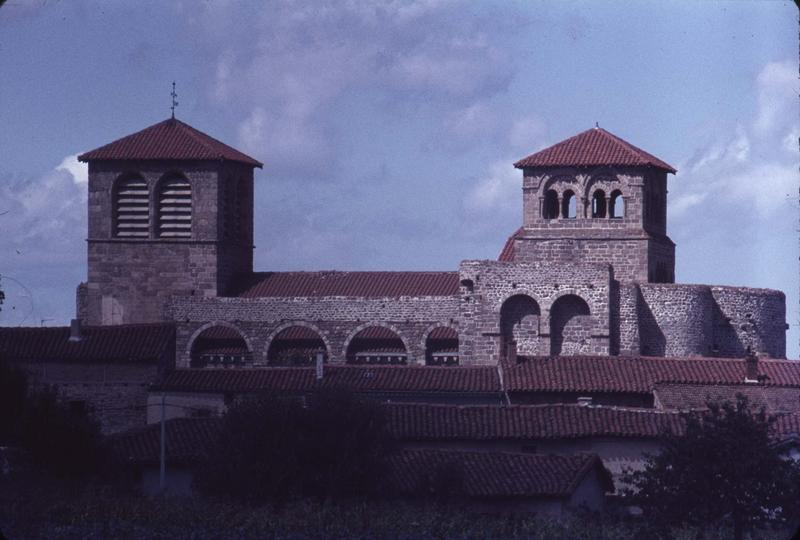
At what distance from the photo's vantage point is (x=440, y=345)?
62062mm

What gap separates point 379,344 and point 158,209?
29.7 feet

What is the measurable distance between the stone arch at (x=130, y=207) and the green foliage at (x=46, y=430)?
13.1 meters

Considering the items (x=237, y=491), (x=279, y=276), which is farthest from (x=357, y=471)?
(x=279, y=276)

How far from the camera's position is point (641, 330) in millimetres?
60719

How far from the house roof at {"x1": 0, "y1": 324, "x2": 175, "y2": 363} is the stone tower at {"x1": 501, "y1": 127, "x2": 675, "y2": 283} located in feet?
35.2

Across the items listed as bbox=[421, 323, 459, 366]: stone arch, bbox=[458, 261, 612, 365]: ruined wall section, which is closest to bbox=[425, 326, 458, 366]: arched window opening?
bbox=[421, 323, 459, 366]: stone arch

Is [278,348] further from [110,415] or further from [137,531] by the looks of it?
[137,531]

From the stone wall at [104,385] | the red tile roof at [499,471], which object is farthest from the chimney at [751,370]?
the stone wall at [104,385]

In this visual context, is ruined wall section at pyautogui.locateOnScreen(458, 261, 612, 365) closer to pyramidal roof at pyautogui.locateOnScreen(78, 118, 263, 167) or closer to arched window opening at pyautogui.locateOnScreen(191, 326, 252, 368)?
arched window opening at pyautogui.locateOnScreen(191, 326, 252, 368)

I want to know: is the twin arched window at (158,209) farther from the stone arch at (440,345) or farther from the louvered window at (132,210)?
the stone arch at (440,345)

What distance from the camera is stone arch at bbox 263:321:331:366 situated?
206 feet

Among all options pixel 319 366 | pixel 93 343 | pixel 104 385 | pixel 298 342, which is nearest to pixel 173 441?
pixel 319 366

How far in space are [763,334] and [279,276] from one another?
14.8m

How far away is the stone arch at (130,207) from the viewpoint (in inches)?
2650
